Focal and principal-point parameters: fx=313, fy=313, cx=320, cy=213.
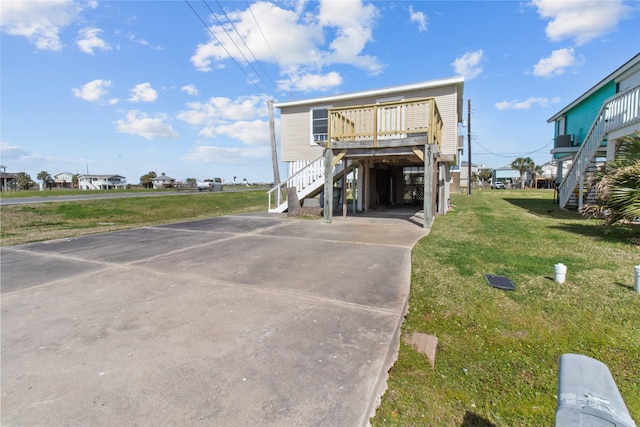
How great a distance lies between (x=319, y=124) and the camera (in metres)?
14.5

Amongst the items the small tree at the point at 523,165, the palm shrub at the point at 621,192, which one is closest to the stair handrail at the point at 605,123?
the palm shrub at the point at 621,192

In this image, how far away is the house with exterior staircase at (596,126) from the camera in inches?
351

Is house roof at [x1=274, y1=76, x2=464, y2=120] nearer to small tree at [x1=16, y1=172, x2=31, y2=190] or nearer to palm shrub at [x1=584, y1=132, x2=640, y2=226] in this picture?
palm shrub at [x1=584, y1=132, x2=640, y2=226]

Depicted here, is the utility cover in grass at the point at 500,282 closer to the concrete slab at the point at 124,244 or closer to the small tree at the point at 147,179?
the concrete slab at the point at 124,244

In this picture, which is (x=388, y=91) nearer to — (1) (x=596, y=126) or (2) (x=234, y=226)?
(1) (x=596, y=126)

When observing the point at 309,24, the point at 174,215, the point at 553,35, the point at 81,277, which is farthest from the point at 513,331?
the point at 174,215

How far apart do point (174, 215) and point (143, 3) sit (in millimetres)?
9873

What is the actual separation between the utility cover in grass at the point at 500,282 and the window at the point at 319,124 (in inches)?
435

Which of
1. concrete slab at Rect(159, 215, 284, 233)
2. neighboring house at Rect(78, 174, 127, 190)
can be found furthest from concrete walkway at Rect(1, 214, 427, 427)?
neighboring house at Rect(78, 174, 127, 190)

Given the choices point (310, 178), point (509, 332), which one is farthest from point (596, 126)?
point (509, 332)

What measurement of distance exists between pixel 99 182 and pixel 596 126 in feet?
290

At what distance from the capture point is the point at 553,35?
41.0 feet

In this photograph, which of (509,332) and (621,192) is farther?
(621,192)

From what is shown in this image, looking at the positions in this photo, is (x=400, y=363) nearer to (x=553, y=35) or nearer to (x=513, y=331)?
(x=513, y=331)
